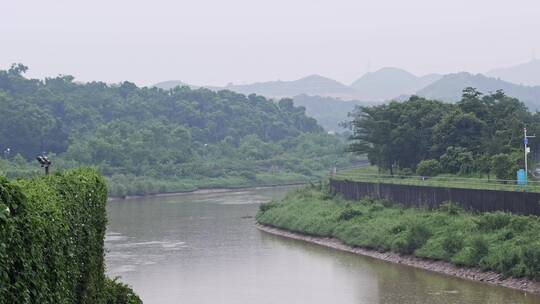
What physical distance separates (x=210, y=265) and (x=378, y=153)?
27520mm

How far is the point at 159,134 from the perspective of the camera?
129250mm

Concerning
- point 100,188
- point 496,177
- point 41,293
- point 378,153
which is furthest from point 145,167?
point 41,293

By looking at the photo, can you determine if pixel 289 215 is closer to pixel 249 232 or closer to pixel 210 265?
pixel 249 232

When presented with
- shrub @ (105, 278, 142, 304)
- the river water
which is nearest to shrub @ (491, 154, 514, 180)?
the river water

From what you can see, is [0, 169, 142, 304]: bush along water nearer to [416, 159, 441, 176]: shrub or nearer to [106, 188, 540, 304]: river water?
[106, 188, 540, 304]: river water

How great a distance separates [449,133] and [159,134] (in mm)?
75153

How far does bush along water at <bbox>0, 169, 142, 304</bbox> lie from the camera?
10.7m

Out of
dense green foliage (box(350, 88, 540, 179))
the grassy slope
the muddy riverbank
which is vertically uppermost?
dense green foliage (box(350, 88, 540, 179))

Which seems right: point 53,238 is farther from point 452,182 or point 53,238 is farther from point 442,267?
point 452,182

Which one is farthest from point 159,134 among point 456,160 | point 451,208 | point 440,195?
point 451,208

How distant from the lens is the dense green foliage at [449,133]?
54.8m

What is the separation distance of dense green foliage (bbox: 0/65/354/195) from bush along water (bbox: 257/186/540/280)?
133 ft

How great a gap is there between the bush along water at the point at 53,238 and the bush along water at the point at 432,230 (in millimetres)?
19112

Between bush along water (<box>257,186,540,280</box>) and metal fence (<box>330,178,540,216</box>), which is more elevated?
metal fence (<box>330,178,540,216</box>)
